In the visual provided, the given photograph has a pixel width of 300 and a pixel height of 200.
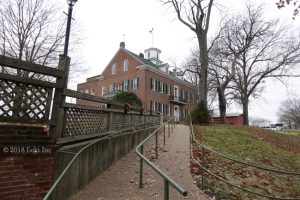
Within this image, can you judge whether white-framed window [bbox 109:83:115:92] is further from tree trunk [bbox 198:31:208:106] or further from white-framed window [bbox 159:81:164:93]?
tree trunk [bbox 198:31:208:106]

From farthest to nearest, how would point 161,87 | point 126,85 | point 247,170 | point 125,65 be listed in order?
point 125,65 → point 161,87 → point 126,85 → point 247,170

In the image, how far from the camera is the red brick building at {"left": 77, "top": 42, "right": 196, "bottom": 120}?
38969mm

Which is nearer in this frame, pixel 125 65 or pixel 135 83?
pixel 135 83

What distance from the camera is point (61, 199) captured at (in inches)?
226

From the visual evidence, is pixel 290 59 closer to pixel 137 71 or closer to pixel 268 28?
pixel 268 28

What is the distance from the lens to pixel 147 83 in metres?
38.5

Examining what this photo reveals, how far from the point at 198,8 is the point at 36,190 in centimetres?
2540

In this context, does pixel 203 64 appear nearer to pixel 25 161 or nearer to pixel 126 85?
pixel 126 85

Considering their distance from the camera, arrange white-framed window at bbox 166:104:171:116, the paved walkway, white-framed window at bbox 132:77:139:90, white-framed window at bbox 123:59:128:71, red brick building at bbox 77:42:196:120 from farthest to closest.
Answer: white-framed window at bbox 166:104:171:116
white-framed window at bbox 123:59:128:71
white-framed window at bbox 132:77:139:90
red brick building at bbox 77:42:196:120
the paved walkway

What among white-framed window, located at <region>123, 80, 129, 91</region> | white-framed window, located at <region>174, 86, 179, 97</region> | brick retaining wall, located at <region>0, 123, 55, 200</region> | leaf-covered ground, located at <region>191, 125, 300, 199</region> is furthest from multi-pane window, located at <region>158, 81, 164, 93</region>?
brick retaining wall, located at <region>0, 123, 55, 200</region>

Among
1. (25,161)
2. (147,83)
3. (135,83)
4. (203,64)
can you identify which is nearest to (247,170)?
(25,161)

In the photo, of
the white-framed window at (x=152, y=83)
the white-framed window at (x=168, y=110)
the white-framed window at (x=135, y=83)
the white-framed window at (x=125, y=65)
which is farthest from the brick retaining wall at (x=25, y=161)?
the white-framed window at (x=168, y=110)

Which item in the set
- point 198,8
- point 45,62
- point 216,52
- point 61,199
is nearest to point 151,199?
point 61,199

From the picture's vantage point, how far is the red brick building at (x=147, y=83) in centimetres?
3897
